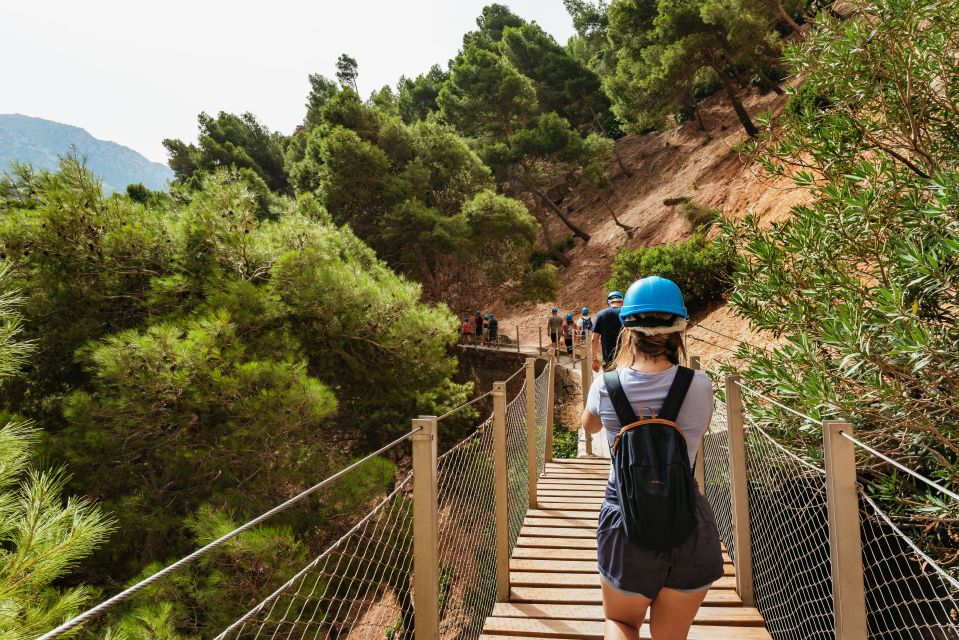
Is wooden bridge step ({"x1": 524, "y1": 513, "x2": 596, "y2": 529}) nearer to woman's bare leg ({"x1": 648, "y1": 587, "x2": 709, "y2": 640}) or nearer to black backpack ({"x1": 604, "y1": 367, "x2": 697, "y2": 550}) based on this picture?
woman's bare leg ({"x1": 648, "y1": 587, "x2": 709, "y2": 640})

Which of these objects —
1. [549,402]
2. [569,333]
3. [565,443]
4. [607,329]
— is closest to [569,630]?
[549,402]

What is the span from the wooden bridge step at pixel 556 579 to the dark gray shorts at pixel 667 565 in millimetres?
1475

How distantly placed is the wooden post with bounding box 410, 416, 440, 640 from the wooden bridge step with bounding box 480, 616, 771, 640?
2.50 ft

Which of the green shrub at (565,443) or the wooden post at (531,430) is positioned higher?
the wooden post at (531,430)

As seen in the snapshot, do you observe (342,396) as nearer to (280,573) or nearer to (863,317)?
(280,573)

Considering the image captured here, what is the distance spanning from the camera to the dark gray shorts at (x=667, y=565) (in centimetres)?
156

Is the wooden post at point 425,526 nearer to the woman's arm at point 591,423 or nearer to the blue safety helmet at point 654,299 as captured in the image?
the woman's arm at point 591,423

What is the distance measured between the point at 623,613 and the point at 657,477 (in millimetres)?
450

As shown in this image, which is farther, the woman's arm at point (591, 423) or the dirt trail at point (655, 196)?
the dirt trail at point (655, 196)

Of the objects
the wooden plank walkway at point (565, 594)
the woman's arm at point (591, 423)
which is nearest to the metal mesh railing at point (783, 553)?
the wooden plank walkway at point (565, 594)

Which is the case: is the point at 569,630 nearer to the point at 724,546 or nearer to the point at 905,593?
the point at 724,546

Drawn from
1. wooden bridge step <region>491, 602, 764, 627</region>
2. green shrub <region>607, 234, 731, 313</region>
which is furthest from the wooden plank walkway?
green shrub <region>607, 234, 731, 313</region>

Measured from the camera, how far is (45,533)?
10.3 feet

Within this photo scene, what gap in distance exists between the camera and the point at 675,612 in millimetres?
1577
